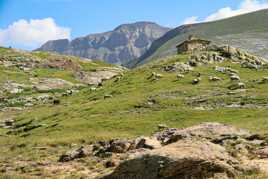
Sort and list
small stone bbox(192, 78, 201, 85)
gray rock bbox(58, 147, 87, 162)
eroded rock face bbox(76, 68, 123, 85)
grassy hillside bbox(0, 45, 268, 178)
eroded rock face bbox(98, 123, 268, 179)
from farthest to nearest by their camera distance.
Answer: eroded rock face bbox(76, 68, 123, 85)
small stone bbox(192, 78, 201, 85)
grassy hillside bbox(0, 45, 268, 178)
gray rock bbox(58, 147, 87, 162)
eroded rock face bbox(98, 123, 268, 179)

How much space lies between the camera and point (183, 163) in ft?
87.4

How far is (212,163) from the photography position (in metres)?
26.3

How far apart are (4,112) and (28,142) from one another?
37.3m

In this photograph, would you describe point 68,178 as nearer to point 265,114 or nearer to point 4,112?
point 265,114

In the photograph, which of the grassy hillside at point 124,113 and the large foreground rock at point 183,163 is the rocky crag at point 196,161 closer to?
the large foreground rock at point 183,163

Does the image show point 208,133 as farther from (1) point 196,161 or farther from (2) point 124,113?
(2) point 124,113

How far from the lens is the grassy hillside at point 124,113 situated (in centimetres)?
4774

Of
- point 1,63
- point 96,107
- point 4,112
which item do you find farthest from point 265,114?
point 1,63

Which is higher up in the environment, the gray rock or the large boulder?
the large boulder

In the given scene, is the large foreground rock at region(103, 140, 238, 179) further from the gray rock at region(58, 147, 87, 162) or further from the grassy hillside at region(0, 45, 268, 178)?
the gray rock at region(58, 147, 87, 162)

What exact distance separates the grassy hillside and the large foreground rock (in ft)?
24.2

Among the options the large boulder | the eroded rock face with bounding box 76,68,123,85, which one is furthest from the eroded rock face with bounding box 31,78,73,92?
the large boulder

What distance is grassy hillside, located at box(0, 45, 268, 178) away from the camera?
47744 millimetres

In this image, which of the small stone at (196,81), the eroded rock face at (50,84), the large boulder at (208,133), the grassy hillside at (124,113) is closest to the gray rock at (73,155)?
the grassy hillside at (124,113)
